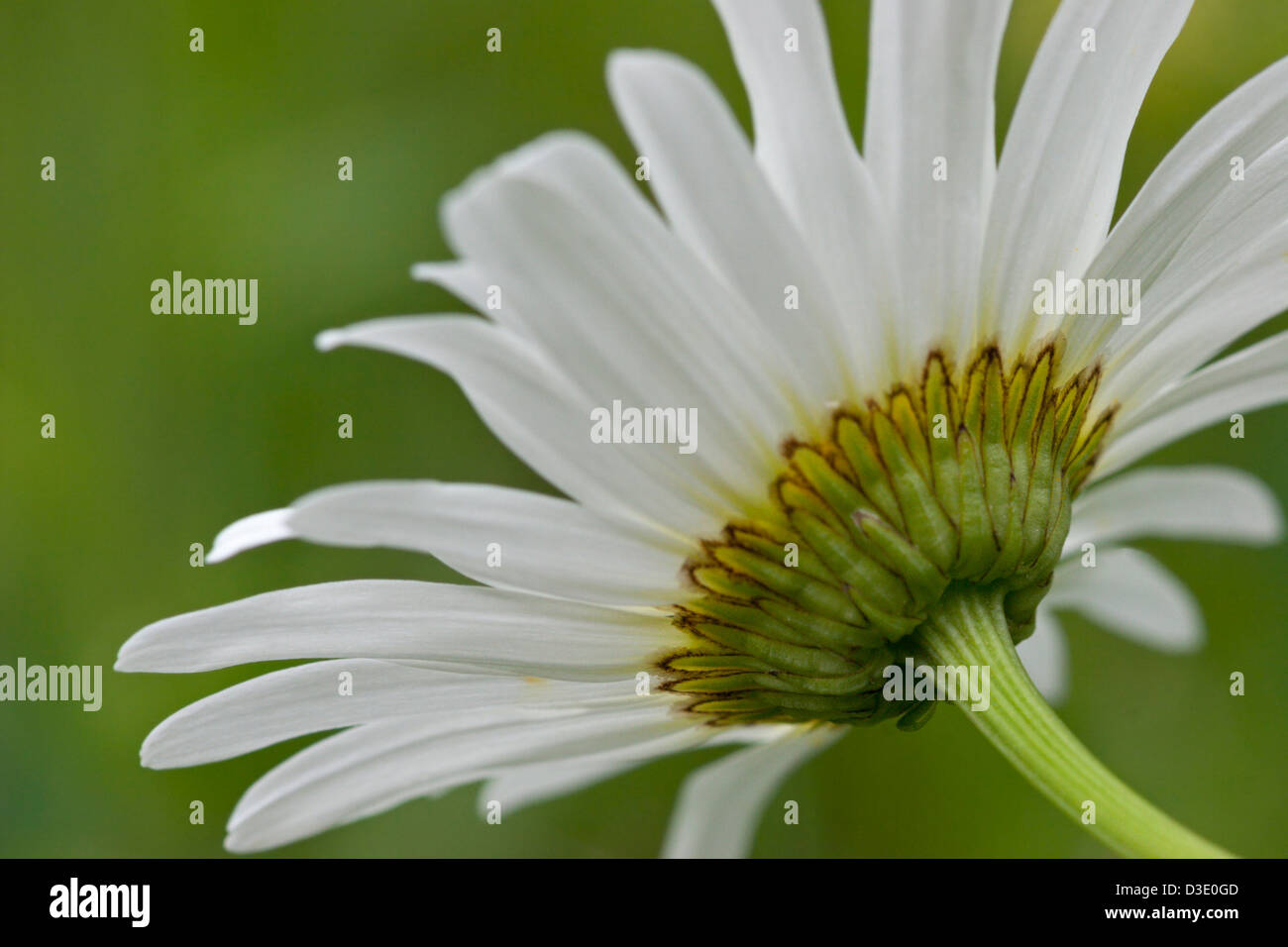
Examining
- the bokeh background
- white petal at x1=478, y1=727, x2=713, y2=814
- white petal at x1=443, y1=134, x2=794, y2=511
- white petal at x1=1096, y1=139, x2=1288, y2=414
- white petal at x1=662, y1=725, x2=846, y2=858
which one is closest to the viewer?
white petal at x1=443, y1=134, x2=794, y2=511

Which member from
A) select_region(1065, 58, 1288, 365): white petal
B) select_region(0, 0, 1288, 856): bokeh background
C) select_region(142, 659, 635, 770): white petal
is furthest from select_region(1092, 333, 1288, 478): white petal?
select_region(0, 0, 1288, 856): bokeh background

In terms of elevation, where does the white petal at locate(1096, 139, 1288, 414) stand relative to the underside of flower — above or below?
above

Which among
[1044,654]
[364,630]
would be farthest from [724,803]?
[364,630]

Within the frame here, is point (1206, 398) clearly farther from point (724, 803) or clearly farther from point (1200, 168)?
point (724, 803)

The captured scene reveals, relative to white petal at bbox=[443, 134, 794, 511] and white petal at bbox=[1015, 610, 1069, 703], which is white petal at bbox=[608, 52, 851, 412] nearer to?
white petal at bbox=[443, 134, 794, 511]

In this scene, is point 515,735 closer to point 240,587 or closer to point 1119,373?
point 1119,373

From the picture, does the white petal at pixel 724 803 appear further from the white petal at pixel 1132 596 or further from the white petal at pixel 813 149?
the white petal at pixel 813 149

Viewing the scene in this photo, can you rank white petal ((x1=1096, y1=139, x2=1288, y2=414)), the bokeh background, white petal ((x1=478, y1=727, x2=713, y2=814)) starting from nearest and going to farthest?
white petal ((x1=1096, y1=139, x2=1288, y2=414)) → white petal ((x1=478, y1=727, x2=713, y2=814)) → the bokeh background
